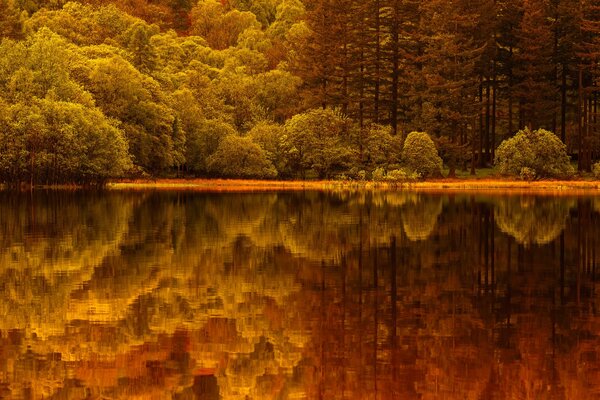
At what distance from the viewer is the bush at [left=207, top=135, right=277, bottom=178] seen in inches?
3346

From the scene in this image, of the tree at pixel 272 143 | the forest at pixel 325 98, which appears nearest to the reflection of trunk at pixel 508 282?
the forest at pixel 325 98

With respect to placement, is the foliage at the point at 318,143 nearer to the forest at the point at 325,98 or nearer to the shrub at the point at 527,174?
the forest at the point at 325,98

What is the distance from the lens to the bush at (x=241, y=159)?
85000 millimetres

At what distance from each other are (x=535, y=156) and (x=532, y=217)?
37178mm

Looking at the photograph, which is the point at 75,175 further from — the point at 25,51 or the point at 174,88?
the point at 174,88

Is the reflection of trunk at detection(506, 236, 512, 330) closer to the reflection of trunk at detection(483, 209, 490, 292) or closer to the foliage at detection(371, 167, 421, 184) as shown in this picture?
the reflection of trunk at detection(483, 209, 490, 292)

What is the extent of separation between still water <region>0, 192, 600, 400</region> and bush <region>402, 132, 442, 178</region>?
44.0 metres

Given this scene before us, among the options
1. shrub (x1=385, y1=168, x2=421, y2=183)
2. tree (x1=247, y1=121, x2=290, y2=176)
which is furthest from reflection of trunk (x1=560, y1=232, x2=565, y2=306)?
tree (x1=247, y1=121, x2=290, y2=176)

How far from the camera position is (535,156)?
8225 cm

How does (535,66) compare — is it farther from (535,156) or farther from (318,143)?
(318,143)

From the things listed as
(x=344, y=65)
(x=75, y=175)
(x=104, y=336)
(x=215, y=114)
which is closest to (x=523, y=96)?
(x=344, y=65)

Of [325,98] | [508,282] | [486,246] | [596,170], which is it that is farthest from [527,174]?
[508,282]

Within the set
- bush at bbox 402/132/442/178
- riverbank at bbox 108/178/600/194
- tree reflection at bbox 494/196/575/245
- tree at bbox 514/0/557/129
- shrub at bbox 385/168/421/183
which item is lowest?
tree reflection at bbox 494/196/575/245

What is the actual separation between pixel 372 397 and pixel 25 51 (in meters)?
70.2
